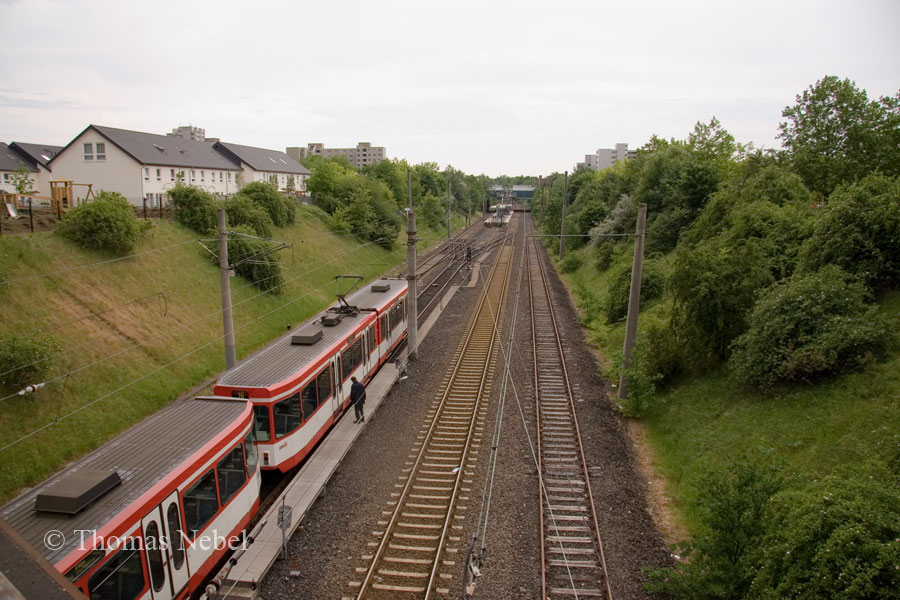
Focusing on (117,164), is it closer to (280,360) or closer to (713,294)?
(280,360)

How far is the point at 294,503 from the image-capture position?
11016 millimetres

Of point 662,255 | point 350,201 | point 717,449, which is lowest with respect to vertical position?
point 717,449

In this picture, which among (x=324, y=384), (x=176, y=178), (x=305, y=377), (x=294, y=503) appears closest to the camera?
(x=294, y=503)

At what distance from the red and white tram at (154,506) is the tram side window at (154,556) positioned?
0.05 feet

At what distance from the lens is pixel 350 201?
44719 mm

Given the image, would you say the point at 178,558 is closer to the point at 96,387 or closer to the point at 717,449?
the point at 96,387

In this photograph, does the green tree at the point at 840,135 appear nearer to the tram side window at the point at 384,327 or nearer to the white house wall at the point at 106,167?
the tram side window at the point at 384,327

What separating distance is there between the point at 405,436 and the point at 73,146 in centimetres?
3071

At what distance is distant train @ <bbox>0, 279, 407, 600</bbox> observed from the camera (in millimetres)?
6500

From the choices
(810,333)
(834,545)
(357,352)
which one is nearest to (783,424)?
(810,333)

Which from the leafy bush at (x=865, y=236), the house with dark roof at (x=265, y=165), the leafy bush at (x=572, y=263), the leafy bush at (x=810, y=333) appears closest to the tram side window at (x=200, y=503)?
the leafy bush at (x=810, y=333)

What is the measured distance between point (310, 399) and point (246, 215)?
2042 centimetres

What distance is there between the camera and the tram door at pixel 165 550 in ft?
23.6

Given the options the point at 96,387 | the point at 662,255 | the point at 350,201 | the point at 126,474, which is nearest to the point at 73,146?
the point at 350,201
